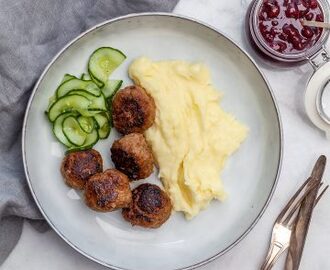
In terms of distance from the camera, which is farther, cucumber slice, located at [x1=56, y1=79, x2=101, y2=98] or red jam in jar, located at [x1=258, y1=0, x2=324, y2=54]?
red jam in jar, located at [x1=258, y1=0, x2=324, y2=54]

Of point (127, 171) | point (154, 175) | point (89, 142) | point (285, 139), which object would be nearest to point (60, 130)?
point (89, 142)

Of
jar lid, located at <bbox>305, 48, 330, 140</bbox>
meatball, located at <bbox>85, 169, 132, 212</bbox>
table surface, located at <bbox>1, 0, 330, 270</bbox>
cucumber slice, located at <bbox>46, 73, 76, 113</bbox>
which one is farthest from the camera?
table surface, located at <bbox>1, 0, 330, 270</bbox>

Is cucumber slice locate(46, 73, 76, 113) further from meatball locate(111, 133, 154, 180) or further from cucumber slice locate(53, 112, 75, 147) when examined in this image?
meatball locate(111, 133, 154, 180)

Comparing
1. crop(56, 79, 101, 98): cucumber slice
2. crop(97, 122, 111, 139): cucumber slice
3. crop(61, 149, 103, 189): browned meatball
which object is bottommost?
crop(61, 149, 103, 189): browned meatball

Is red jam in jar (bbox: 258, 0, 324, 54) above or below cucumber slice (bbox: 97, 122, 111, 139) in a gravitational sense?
above

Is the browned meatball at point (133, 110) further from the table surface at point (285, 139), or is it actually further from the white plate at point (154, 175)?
the table surface at point (285, 139)

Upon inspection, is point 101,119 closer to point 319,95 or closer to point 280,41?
point 280,41

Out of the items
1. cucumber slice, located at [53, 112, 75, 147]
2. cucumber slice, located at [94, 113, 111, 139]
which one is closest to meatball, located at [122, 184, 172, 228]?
cucumber slice, located at [94, 113, 111, 139]

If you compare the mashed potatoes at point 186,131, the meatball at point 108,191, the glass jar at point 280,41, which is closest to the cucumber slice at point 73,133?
the meatball at point 108,191

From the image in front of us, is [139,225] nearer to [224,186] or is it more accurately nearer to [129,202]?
[129,202]
